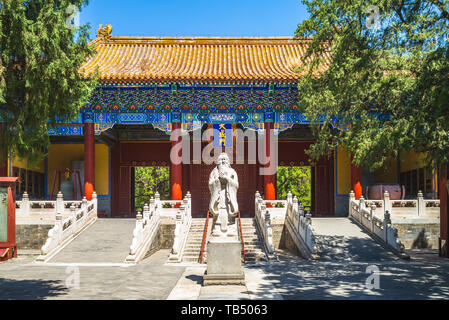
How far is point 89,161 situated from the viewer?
17.0 metres

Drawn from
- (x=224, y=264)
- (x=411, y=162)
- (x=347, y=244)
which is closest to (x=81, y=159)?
(x=347, y=244)

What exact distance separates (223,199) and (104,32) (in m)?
14.2

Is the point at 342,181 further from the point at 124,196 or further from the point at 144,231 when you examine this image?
the point at 144,231

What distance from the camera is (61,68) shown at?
7289mm

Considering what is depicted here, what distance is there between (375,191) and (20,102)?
47.7 ft

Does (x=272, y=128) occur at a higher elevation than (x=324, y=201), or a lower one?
higher

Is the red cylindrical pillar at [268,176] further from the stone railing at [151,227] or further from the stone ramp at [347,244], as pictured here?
the stone railing at [151,227]

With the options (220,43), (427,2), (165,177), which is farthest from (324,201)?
(165,177)

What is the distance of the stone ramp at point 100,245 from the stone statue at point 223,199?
4.21m

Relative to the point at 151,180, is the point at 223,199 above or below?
below

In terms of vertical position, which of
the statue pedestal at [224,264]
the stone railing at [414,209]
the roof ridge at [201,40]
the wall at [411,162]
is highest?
the roof ridge at [201,40]

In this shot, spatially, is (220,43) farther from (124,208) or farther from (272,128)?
(124,208)

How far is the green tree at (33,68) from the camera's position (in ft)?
22.5

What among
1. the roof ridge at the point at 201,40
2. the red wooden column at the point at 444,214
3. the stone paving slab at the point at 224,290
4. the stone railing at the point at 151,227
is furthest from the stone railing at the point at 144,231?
the roof ridge at the point at 201,40
